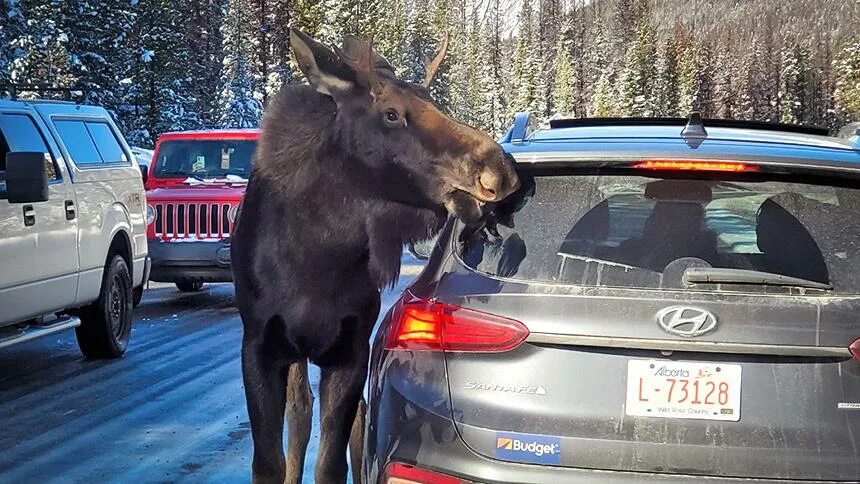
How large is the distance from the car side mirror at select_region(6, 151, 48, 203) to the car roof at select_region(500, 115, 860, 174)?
4.38 meters

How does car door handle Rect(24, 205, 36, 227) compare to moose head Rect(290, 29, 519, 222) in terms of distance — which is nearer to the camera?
moose head Rect(290, 29, 519, 222)

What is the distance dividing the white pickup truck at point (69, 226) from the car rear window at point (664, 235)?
496 centimetres

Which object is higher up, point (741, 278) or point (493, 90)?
point (493, 90)

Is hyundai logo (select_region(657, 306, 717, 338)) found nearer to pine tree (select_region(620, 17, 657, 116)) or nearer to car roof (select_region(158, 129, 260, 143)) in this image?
car roof (select_region(158, 129, 260, 143))

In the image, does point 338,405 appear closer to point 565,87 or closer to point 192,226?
point 192,226

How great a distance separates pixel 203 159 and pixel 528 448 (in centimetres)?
1238

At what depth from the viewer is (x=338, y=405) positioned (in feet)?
15.9

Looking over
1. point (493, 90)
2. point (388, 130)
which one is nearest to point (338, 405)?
point (388, 130)

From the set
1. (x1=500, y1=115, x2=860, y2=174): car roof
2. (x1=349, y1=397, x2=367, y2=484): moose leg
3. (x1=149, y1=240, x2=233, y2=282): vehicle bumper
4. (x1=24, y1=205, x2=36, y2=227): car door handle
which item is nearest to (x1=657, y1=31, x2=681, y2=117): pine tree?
(x1=149, y1=240, x2=233, y2=282): vehicle bumper

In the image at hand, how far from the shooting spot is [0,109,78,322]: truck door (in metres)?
7.78

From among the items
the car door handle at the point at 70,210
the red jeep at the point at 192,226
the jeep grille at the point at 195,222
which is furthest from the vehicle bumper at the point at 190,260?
the car door handle at the point at 70,210

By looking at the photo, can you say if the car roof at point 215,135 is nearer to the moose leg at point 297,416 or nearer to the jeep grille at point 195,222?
the jeep grille at point 195,222

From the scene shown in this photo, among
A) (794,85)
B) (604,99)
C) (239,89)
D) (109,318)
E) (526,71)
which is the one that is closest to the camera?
(109,318)

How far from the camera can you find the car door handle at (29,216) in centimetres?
805
